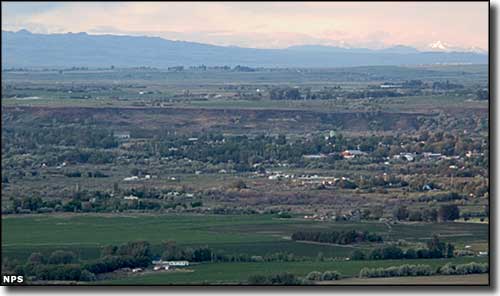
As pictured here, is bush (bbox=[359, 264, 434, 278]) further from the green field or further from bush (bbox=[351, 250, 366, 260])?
bush (bbox=[351, 250, 366, 260])

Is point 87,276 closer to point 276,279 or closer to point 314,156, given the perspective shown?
point 276,279

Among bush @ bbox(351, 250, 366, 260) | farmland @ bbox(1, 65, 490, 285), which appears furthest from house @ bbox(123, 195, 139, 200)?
bush @ bbox(351, 250, 366, 260)

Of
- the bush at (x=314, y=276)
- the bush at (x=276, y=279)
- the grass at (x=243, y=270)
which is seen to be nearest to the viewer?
the bush at (x=276, y=279)

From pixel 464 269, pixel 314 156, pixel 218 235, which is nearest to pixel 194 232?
pixel 218 235

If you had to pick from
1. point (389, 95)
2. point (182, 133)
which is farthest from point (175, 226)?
point (389, 95)

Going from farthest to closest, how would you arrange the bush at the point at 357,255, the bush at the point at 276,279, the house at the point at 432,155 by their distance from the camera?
the house at the point at 432,155 < the bush at the point at 357,255 < the bush at the point at 276,279

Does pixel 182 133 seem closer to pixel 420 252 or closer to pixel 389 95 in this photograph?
pixel 389 95

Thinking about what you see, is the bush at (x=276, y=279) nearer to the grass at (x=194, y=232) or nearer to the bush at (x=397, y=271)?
the bush at (x=397, y=271)

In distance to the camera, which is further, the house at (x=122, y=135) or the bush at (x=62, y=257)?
the house at (x=122, y=135)

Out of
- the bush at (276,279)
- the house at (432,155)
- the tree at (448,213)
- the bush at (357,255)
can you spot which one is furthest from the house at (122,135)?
Answer: the bush at (276,279)
